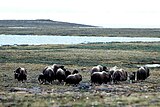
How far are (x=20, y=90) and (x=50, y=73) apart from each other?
637 centimetres

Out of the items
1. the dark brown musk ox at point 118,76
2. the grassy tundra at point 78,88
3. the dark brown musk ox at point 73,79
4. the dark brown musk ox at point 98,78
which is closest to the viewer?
the grassy tundra at point 78,88

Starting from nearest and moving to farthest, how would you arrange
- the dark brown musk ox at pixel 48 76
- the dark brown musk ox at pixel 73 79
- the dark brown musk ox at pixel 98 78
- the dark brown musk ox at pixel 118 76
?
the dark brown musk ox at pixel 73 79
the dark brown musk ox at pixel 98 78
the dark brown musk ox at pixel 48 76
the dark brown musk ox at pixel 118 76

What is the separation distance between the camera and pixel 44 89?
2542 cm

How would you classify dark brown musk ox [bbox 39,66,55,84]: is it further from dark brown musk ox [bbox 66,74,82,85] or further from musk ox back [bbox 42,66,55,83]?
dark brown musk ox [bbox 66,74,82,85]

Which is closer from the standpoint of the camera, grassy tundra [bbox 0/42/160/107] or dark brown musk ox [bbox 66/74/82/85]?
grassy tundra [bbox 0/42/160/107]

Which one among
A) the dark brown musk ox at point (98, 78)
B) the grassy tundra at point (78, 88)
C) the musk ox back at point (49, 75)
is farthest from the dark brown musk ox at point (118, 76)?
the musk ox back at point (49, 75)

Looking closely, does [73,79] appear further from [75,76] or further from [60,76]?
[60,76]

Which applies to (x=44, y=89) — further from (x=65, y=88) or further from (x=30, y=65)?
(x=30, y=65)

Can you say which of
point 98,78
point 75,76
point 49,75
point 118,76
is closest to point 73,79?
point 75,76

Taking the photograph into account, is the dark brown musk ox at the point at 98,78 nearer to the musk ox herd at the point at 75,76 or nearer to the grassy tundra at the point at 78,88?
the musk ox herd at the point at 75,76

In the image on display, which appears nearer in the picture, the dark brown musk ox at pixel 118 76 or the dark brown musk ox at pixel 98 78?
the dark brown musk ox at pixel 98 78

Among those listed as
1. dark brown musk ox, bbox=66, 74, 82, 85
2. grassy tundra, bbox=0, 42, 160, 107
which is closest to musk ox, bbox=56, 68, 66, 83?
grassy tundra, bbox=0, 42, 160, 107

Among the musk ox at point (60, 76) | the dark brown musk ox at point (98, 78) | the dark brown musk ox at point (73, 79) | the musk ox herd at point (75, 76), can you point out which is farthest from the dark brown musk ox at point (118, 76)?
the musk ox at point (60, 76)

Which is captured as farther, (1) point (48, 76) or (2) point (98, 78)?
(1) point (48, 76)
